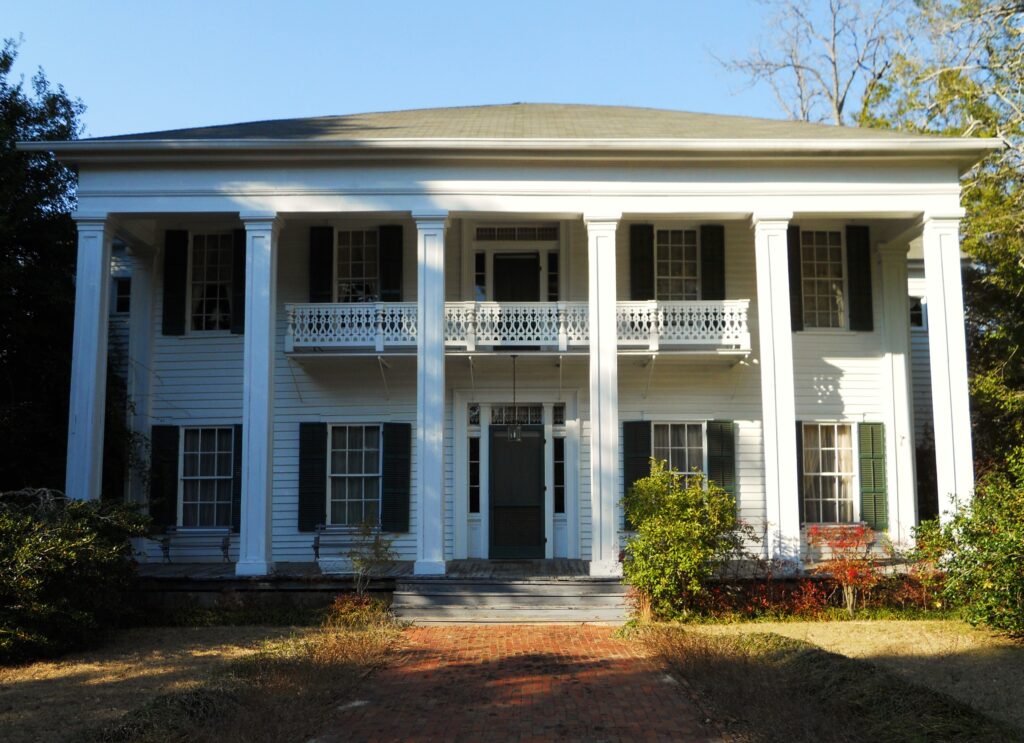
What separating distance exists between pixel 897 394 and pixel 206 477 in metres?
12.5

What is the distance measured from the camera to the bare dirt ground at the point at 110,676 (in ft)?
26.7

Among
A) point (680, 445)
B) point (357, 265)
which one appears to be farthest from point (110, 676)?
point (680, 445)

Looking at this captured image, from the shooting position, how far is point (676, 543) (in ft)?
42.8

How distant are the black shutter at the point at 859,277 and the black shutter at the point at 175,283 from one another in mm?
12164

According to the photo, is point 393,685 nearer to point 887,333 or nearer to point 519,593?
point 519,593

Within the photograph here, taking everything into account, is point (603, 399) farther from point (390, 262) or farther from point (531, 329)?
point (390, 262)

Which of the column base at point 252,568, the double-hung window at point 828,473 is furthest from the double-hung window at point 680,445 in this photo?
the column base at point 252,568

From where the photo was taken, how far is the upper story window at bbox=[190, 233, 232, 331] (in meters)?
17.4

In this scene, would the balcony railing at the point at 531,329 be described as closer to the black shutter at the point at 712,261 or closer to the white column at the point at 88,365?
the black shutter at the point at 712,261

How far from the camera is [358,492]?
55.2ft

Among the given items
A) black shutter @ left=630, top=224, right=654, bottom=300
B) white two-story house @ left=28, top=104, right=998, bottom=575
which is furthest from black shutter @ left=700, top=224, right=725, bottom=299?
black shutter @ left=630, top=224, right=654, bottom=300

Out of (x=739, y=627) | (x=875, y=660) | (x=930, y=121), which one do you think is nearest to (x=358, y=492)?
(x=739, y=627)

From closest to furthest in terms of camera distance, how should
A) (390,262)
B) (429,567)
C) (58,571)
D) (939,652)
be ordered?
(939,652) < (58,571) < (429,567) < (390,262)

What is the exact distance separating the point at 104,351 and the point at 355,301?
4.38m
